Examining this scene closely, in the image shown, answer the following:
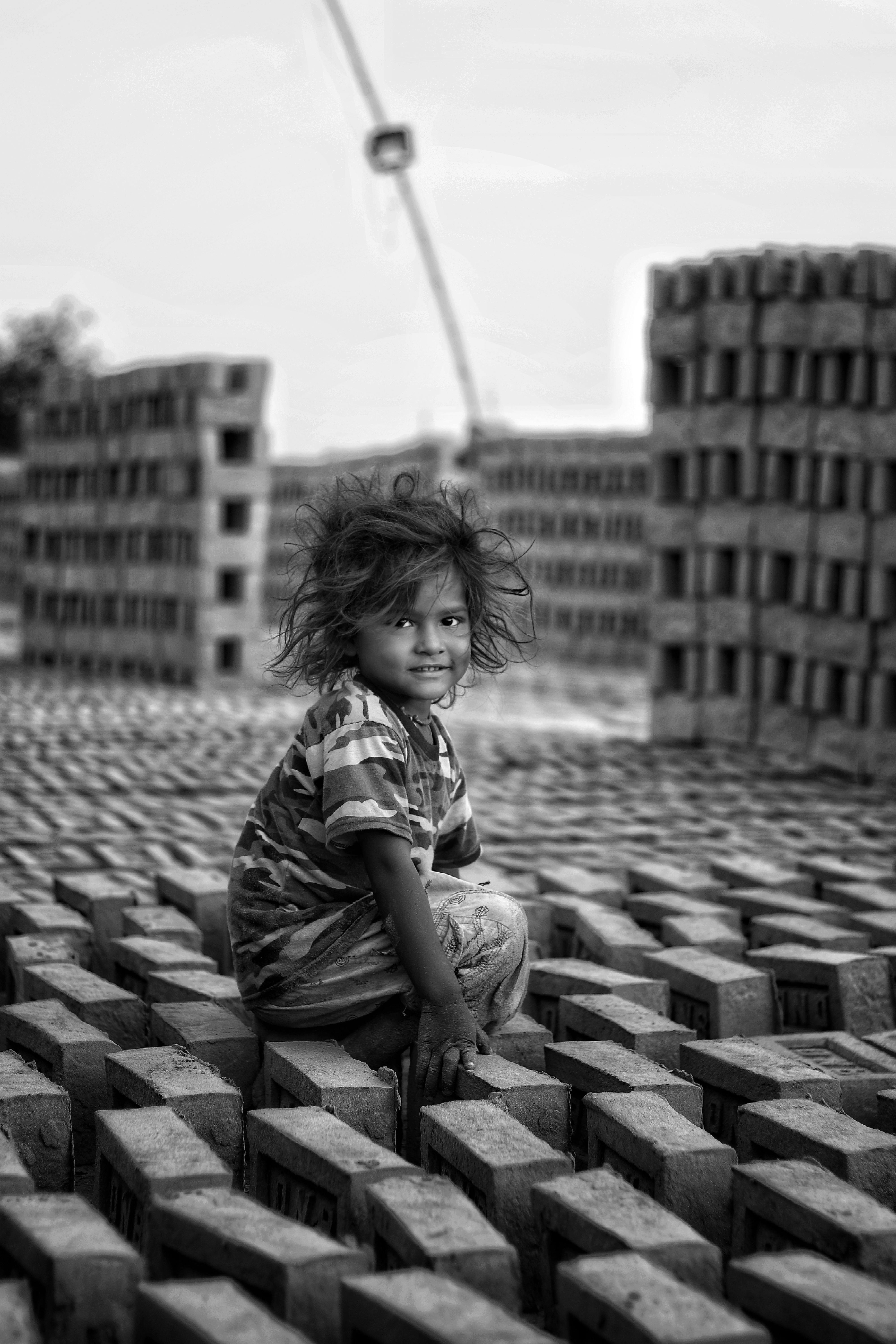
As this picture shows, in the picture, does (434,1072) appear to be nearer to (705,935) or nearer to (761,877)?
(705,935)

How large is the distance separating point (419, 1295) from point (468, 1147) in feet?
1.68

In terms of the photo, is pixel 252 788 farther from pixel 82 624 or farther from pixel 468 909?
pixel 82 624

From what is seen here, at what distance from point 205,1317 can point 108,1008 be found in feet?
4.71

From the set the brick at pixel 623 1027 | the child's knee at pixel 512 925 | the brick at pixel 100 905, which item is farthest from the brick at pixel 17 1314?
the brick at pixel 100 905

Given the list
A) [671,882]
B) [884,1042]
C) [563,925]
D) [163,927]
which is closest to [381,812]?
[884,1042]

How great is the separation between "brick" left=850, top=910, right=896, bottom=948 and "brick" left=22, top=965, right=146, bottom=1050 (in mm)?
1694

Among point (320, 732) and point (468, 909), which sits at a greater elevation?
point (320, 732)

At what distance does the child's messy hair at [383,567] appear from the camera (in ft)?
9.39

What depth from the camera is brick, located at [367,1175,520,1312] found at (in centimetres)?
194

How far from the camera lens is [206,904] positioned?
13.1ft

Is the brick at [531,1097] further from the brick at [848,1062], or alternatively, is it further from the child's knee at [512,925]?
the brick at [848,1062]

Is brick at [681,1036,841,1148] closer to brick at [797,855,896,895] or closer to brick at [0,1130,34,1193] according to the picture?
brick at [0,1130,34,1193]

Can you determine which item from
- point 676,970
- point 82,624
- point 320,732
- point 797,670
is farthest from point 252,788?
point 82,624

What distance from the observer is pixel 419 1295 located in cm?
181
